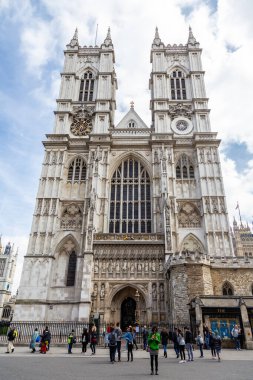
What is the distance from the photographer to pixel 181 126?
33.1 metres

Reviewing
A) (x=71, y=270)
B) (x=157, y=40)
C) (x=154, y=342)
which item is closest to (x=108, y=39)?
(x=157, y=40)

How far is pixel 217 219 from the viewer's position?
26.7 meters

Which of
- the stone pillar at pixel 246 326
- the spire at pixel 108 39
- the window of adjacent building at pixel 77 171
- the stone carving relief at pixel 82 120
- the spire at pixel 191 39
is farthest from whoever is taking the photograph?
the spire at pixel 108 39

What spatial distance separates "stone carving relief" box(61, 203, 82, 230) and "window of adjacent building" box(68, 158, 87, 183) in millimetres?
3018

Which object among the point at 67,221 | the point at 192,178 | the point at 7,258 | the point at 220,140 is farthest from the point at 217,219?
the point at 7,258

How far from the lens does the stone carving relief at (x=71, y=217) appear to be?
90.7ft

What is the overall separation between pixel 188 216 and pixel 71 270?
12.0 metres

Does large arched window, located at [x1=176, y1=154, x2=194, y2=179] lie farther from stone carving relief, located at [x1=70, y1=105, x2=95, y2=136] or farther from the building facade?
stone carving relief, located at [x1=70, y1=105, x2=95, y2=136]

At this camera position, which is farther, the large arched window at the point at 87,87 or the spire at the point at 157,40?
the spire at the point at 157,40

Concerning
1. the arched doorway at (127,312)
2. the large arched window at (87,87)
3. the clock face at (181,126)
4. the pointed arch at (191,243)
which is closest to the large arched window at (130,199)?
the pointed arch at (191,243)

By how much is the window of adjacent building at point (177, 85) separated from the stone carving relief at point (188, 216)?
571 inches

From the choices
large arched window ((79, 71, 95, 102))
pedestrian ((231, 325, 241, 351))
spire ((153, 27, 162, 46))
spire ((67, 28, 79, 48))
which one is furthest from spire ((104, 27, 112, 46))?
pedestrian ((231, 325, 241, 351))

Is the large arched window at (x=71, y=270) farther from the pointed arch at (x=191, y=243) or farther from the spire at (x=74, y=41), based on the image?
the spire at (x=74, y=41)

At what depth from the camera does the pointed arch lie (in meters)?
26.2
